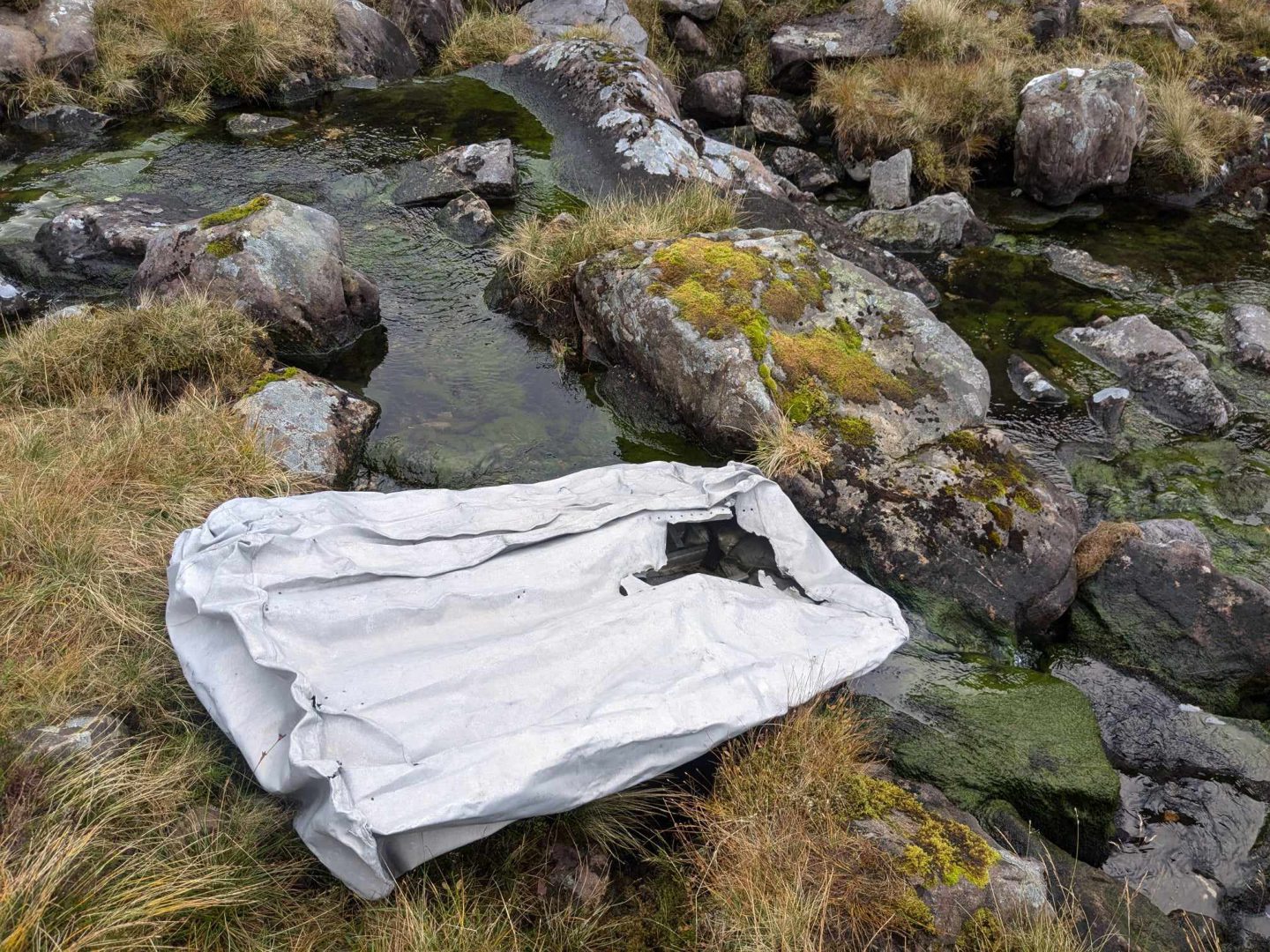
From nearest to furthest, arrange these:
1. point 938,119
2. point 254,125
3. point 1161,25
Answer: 1. point 254,125
2. point 938,119
3. point 1161,25

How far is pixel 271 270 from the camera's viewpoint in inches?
245

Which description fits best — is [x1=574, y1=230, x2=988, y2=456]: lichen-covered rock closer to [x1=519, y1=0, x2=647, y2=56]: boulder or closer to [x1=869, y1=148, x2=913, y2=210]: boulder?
[x1=869, y1=148, x2=913, y2=210]: boulder

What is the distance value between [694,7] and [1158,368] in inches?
365

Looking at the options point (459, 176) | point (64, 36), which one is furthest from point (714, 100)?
point (64, 36)

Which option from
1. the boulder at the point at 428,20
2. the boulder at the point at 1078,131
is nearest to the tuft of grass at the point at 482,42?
the boulder at the point at 428,20

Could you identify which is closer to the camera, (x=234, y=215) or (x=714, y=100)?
(x=234, y=215)

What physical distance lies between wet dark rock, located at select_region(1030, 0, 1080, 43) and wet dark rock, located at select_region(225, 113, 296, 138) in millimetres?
10949

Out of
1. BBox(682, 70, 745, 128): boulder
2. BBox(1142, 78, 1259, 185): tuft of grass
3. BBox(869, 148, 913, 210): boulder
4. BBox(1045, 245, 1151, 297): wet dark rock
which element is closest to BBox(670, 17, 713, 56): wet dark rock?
BBox(682, 70, 745, 128): boulder

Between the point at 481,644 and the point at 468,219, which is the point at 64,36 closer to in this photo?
the point at 468,219

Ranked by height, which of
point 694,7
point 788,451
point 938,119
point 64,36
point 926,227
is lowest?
point 926,227

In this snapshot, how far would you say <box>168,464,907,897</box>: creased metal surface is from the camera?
2816mm

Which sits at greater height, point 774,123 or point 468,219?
point 468,219

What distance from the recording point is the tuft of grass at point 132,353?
5.36 m

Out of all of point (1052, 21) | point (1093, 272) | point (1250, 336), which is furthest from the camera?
point (1052, 21)
